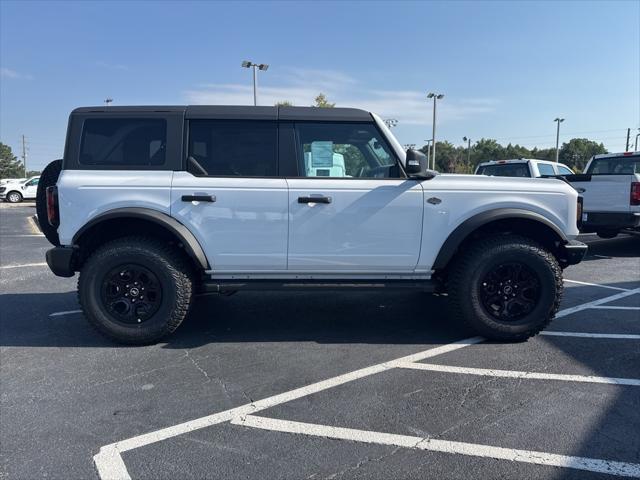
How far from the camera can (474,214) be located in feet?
13.2

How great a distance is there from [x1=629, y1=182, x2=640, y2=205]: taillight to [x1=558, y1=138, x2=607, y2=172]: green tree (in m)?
73.2

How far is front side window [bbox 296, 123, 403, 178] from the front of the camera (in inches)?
162

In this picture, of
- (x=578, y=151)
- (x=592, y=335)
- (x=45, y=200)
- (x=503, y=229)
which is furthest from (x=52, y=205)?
(x=578, y=151)

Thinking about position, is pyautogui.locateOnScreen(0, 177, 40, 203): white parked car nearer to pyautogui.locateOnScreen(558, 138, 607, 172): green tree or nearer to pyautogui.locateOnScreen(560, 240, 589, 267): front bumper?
pyautogui.locateOnScreen(560, 240, 589, 267): front bumper

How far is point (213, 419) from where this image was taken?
2865 mm

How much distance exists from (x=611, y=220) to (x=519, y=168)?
2.90 metres

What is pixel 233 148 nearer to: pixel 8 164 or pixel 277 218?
pixel 277 218

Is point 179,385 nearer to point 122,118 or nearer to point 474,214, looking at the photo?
point 122,118

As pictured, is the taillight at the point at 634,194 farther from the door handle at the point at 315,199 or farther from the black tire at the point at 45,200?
the black tire at the point at 45,200

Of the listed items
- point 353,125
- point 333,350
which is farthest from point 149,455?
point 353,125

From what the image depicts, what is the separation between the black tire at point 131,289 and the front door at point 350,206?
101 cm

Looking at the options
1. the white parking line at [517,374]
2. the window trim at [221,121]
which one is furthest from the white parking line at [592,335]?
the window trim at [221,121]

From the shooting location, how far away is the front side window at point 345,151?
412 cm

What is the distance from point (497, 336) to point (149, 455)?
297cm
